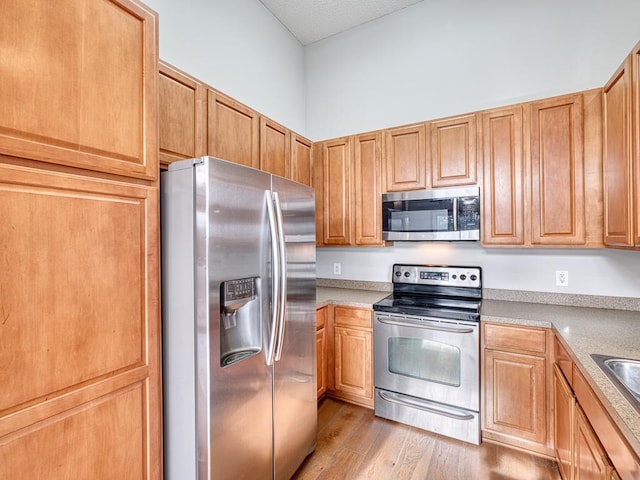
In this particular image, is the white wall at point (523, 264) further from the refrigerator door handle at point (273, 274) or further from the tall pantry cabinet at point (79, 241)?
the tall pantry cabinet at point (79, 241)

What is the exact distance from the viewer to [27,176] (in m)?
0.89

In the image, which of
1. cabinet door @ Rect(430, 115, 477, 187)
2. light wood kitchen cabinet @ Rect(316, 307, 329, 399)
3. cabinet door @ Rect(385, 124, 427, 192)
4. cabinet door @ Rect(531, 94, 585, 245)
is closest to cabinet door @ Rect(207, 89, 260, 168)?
cabinet door @ Rect(385, 124, 427, 192)

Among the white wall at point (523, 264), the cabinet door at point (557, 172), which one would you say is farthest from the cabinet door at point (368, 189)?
the cabinet door at point (557, 172)

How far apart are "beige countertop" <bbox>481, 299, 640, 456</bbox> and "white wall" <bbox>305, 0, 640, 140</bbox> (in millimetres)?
1584

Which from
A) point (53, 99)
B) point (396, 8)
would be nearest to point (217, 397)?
point (53, 99)

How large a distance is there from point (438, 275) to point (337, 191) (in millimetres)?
1150

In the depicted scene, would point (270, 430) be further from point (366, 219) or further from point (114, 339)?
point (366, 219)

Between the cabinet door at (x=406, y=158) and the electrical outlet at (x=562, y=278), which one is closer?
the electrical outlet at (x=562, y=278)

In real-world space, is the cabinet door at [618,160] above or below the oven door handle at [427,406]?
above

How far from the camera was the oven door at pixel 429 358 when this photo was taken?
2.10 metres

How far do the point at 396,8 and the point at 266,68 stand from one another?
1.32 meters

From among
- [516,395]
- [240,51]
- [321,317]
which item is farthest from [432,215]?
[240,51]

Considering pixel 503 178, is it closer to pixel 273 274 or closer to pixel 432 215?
pixel 432 215

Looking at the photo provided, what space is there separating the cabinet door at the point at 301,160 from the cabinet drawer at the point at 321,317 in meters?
1.11
